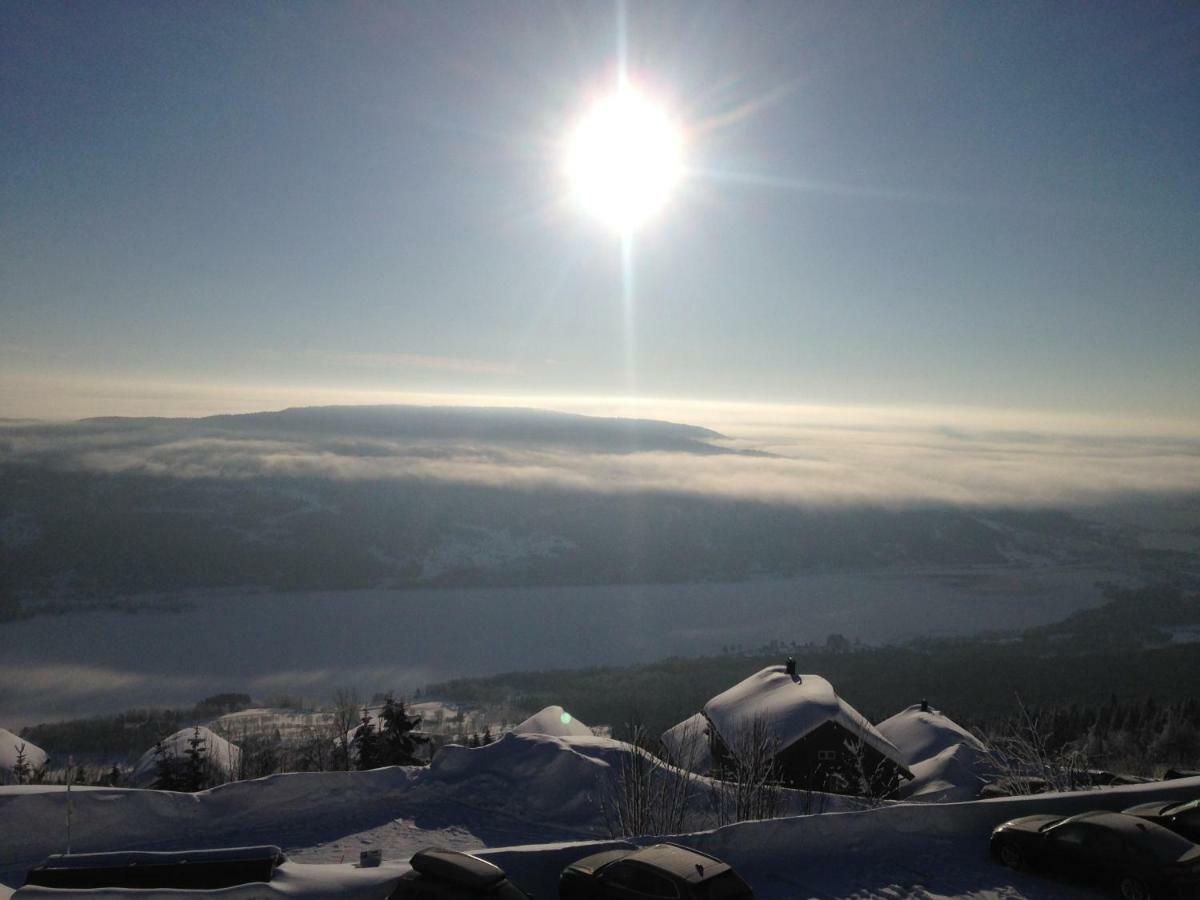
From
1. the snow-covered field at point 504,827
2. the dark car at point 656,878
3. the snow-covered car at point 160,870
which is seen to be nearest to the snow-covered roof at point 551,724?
the snow-covered field at point 504,827

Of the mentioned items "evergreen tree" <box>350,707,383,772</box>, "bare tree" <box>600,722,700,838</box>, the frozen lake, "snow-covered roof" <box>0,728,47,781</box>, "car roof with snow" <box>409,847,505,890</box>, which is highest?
"car roof with snow" <box>409,847,505,890</box>

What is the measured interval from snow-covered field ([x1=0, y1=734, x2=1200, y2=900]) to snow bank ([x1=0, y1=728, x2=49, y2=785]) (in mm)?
26324

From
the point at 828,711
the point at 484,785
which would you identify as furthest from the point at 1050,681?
the point at 484,785

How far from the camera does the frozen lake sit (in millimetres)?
116062

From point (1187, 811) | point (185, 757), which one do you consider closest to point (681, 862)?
point (1187, 811)

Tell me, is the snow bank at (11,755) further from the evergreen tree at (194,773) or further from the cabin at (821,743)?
the cabin at (821,743)

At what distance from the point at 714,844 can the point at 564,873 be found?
193cm

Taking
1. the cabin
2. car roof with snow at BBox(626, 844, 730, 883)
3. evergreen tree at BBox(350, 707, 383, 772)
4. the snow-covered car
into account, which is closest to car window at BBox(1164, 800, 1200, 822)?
car roof with snow at BBox(626, 844, 730, 883)

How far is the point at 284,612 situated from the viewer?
169m

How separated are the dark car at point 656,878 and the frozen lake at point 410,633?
112m

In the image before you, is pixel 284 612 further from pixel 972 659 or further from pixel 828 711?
pixel 828 711

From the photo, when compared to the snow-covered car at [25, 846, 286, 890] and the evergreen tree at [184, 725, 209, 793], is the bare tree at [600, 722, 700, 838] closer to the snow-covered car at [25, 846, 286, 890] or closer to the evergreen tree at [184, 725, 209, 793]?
the snow-covered car at [25, 846, 286, 890]

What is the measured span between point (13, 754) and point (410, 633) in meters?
120

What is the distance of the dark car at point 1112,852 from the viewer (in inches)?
306
